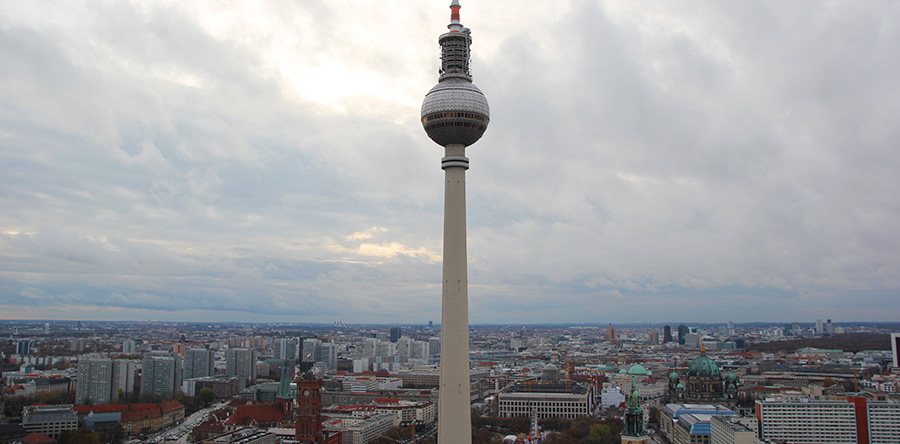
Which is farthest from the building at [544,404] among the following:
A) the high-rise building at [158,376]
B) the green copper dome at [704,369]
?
the high-rise building at [158,376]

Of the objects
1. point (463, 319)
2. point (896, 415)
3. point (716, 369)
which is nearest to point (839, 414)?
point (896, 415)

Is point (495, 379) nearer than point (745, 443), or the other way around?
point (745, 443)

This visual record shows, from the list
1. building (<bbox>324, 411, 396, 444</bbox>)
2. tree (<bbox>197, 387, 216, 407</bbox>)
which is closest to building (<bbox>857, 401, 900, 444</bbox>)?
building (<bbox>324, 411, 396, 444</bbox>)

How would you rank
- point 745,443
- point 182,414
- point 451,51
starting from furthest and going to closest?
point 182,414, point 745,443, point 451,51

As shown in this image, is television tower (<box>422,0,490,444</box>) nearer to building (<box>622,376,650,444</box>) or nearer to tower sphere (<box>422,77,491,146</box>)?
tower sphere (<box>422,77,491,146</box>)

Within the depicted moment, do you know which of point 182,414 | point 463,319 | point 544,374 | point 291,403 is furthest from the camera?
point 544,374

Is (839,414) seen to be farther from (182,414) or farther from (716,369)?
(182,414)

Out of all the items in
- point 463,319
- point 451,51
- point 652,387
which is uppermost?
point 451,51

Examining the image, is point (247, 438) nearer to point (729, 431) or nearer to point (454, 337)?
point (454, 337)
